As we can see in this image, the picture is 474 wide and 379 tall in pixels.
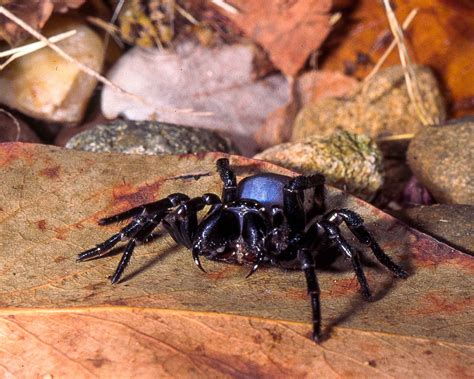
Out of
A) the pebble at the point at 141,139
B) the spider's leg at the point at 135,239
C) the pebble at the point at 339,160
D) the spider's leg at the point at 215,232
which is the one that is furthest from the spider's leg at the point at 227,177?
the pebble at the point at 141,139

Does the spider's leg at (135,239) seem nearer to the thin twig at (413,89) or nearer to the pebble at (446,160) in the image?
the pebble at (446,160)

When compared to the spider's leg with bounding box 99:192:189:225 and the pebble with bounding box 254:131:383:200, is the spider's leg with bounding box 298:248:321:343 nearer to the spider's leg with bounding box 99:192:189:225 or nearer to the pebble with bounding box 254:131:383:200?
Answer: the spider's leg with bounding box 99:192:189:225

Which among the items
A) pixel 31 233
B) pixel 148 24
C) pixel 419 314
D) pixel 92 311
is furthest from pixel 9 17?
pixel 419 314

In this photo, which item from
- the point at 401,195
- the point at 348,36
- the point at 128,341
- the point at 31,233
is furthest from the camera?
the point at 348,36

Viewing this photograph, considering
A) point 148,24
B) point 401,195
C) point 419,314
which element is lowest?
point 401,195

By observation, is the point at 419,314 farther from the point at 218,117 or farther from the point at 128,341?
the point at 218,117
